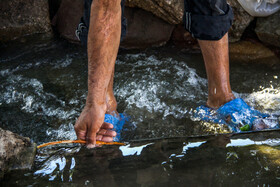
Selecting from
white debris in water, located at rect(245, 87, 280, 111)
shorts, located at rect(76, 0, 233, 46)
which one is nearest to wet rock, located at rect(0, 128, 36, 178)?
shorts, located at rect(76, 0, 233, 46)

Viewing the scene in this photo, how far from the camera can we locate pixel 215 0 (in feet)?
7.01

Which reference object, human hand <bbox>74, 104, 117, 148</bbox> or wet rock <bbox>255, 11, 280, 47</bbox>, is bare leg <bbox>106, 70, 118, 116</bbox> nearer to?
human hand <bbox>74, 104, 117, 148</bbox>

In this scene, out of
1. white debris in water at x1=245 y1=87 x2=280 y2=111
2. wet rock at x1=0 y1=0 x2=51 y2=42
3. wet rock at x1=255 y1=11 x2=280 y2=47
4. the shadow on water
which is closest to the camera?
the shadow on water

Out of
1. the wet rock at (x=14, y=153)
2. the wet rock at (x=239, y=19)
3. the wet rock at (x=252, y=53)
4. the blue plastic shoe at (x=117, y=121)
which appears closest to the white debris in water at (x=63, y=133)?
the blue plastic shoe at (x=117, y=121)

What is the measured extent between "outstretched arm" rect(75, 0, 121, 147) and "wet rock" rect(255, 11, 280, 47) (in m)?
2.20

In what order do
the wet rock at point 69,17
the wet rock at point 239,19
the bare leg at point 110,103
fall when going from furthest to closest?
1. the wet rock at point 69,17
2. the wet rock at point 239,19
3. the bare leg at point 110,103

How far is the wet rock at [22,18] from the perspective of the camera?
3508 millimetres

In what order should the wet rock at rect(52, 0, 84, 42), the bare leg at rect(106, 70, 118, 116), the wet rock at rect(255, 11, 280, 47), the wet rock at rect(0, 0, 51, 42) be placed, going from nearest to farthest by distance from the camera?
the bare leg at rect(106, 70, 118, 116) < the wet rock at rect(255, 11, 280, 47) < the wet rock at rect(0, 0, 51, 42) < the wet rock at rect(52, 0, 84, 42)

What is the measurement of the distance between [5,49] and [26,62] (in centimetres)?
40

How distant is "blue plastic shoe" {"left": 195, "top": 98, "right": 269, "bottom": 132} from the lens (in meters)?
2.34

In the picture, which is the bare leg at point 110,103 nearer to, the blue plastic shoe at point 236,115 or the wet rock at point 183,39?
the blue plastic shoe at point 236,115

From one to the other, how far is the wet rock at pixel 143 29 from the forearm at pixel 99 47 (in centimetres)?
184

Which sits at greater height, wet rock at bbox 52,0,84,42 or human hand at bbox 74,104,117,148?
wet rock at bbox 52,0,84,42

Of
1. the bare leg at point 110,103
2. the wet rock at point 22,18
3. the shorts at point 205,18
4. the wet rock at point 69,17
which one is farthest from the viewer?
the wet rock at point 69,17
